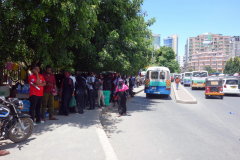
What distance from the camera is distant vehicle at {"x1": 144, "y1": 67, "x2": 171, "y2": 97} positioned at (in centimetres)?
1493

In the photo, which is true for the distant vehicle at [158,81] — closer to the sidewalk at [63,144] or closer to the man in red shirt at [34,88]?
the sidewalk at [63,144]

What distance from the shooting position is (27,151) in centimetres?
418

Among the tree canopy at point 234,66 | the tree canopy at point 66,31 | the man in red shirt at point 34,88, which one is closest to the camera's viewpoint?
the man in red shirt at point 34,88

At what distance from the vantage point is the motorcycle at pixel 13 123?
4379 mm

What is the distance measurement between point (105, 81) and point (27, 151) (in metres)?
7.42

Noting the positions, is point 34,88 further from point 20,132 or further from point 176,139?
point 176,139

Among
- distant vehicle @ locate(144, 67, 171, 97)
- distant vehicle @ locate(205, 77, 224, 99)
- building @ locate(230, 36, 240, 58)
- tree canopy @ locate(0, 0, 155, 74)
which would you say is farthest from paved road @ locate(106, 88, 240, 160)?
building @ locate(230, 36, 240, 58)

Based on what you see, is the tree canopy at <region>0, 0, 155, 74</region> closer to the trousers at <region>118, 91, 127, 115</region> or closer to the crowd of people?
the crowd of people

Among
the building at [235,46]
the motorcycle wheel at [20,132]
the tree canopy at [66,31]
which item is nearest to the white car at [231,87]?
the tree canopy at [66,31]

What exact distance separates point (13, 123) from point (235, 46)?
499 feet

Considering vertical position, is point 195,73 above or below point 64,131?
above

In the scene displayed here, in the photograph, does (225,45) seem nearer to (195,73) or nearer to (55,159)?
(195,73)

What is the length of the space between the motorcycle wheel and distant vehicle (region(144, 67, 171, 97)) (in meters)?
11.2

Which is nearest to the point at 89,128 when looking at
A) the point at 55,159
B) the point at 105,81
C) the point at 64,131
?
the point at 64,131
